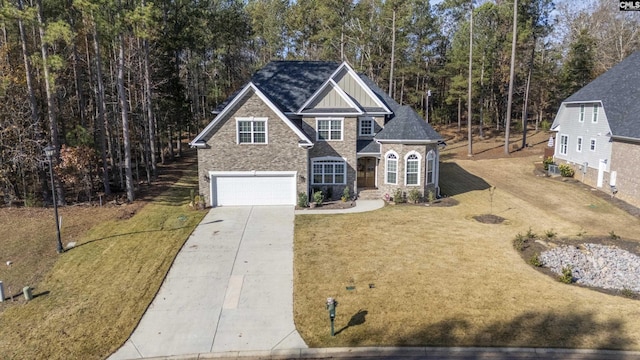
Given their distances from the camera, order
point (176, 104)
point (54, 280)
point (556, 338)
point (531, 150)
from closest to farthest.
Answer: point (556, 338), point (54, 280), point (176, 104), point (531, 150)

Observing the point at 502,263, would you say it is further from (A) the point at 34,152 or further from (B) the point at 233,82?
(B) the point at 233,82

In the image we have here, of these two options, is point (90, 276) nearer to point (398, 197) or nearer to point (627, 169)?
point (398, 197)

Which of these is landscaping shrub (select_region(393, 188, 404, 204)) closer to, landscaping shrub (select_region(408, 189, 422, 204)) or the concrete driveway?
landscaping shrub (select_region(408, 189, 422, 204))

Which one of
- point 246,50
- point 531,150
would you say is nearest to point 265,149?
point 531,150

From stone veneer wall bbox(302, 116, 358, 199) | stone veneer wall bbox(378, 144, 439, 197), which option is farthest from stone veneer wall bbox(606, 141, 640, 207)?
stone veneer wall bbox(302, 116, 358, 199)

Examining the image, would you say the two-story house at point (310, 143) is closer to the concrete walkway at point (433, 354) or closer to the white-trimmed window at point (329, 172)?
the white-trimmed window at point (329, 172)

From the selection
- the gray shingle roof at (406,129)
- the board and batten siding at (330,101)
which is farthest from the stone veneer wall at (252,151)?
the gray shingle roof at (406,129)
